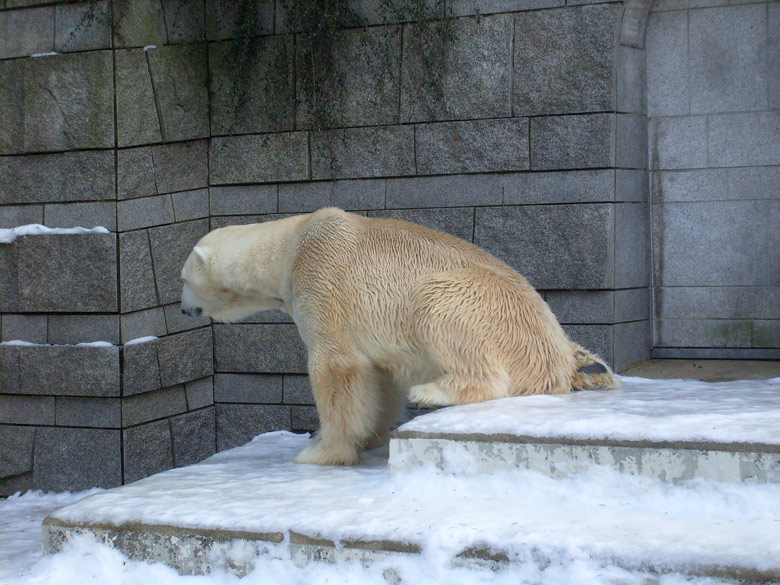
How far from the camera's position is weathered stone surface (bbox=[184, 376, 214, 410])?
21.4ft

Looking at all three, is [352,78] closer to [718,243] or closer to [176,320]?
[176,320]

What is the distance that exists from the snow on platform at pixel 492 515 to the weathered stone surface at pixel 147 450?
2195 mm

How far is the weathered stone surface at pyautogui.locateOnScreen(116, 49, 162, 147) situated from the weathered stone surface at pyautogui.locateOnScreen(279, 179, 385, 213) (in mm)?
992

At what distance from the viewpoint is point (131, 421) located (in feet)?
19.9

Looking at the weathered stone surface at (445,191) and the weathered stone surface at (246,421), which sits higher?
the weathered stone surface at (445,191)

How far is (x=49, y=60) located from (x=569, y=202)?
3517 millimetres

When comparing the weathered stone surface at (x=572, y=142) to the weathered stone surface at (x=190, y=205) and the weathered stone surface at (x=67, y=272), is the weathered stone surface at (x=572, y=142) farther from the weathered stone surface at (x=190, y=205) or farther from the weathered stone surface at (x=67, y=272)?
the weathered stone surface at (x=67, y=272)

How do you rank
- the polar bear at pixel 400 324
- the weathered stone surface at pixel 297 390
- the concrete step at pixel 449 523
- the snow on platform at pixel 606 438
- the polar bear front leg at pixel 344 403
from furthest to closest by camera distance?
the weathered stone surface at pixel 297 390 < the polar bear front leg at pixel 344 403 < the polar bear at pixel 400 324 < the snow on platform at pixel 606 438 < the concrete step at pixel 449 523

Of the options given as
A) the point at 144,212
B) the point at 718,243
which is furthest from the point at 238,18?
the point at 718,243

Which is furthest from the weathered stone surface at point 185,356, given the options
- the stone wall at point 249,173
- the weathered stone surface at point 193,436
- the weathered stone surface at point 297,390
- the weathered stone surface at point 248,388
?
the weathered stone surface at point 297,390

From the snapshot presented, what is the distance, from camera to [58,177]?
6.13 meters

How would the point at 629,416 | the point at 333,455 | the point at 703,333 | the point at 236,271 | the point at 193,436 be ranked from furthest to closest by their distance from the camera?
the point at 193,436 → the point at 703,333 → the point at 236,271 → the point at 333,455 → the point at 629,416

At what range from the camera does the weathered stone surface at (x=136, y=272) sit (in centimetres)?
597

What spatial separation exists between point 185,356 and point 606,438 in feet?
12.7
